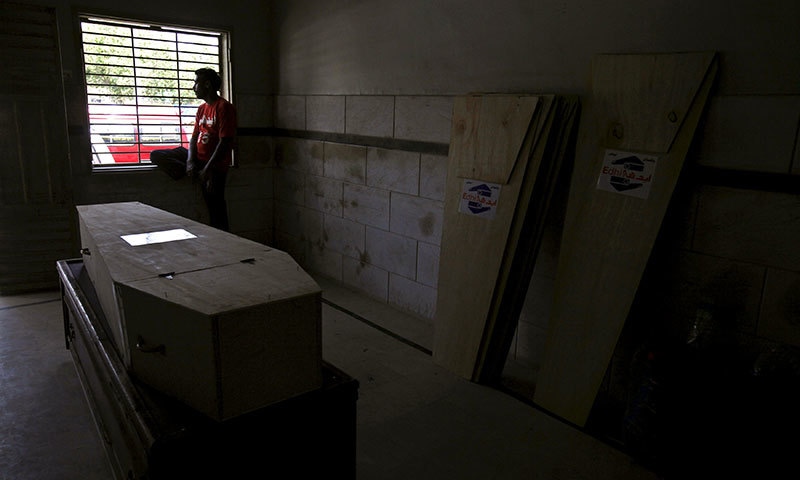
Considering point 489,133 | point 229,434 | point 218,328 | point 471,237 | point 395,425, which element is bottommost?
point 395,425

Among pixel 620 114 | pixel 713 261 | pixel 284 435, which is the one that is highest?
pixel 620 114

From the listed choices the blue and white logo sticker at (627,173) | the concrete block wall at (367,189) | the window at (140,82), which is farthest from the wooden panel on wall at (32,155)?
the blue and white logo sticker at (627,173)

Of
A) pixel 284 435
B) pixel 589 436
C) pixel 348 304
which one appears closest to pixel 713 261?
pixel 589 436

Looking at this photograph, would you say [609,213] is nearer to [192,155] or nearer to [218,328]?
[218,328]

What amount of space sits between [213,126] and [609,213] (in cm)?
317

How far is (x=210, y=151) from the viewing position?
4406mm

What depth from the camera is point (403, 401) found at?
2.63 m

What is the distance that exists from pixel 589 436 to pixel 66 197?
3815 mm

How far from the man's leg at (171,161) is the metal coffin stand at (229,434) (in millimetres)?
2993

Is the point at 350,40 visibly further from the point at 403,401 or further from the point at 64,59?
the point at 403,401

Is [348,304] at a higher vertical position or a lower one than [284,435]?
lower

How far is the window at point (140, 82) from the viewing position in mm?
4168

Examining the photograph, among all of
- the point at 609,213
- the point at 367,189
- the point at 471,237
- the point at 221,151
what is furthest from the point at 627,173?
the point at 221,151

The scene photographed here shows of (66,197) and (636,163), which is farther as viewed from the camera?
(66,197)
